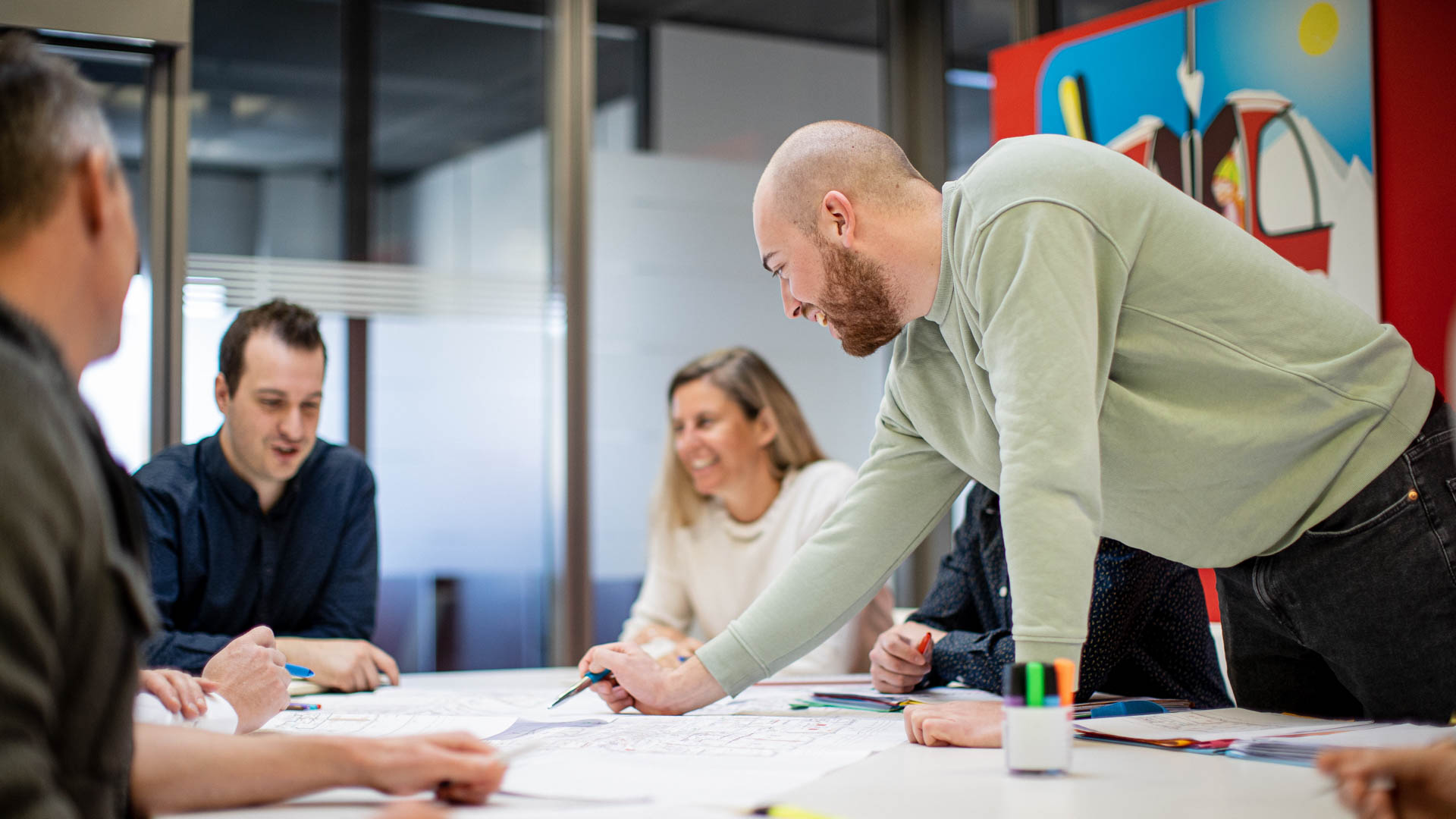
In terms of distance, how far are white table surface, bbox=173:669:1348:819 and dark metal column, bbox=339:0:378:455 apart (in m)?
2.91

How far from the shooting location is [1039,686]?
3.92 ft

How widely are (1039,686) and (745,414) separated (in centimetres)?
208

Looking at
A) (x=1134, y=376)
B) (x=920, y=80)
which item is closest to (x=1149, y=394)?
(x=1134, y=376)

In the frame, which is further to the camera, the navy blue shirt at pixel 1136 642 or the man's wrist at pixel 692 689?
the navy blue shirt at pixel 1136 642

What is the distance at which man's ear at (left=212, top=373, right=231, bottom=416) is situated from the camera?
2.82 metres

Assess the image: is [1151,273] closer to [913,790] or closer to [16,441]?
[913,790]

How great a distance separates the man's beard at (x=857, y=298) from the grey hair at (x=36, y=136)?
36.0 inches

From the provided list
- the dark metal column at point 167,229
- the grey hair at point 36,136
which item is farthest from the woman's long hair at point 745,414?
the grey hair at point 36,136

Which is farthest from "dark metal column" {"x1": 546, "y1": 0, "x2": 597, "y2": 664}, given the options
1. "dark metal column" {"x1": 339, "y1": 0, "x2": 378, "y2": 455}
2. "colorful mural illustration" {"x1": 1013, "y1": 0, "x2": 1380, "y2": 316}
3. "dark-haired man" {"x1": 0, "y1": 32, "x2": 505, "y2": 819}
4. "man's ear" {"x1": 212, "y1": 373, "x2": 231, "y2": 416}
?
"dark-haired man" {"x1": 0, "y1": 32, "x2": 505, "y2": 819}

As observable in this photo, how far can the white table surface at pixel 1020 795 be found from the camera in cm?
107

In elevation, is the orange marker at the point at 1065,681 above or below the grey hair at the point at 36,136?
below

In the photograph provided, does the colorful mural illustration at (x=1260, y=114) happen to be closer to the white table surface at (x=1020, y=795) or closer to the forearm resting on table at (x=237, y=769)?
the white table surface at (x=1020, y=795)

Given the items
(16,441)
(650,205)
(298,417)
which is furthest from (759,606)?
(650,205)

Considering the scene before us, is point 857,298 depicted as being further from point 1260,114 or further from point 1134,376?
point 1260,114
